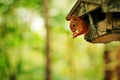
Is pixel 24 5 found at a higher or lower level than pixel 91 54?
higher

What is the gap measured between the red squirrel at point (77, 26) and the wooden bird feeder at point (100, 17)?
0.04 metres

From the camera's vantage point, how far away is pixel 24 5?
11.5 m

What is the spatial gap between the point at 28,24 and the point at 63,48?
538 centimetres

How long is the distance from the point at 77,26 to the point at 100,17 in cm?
26

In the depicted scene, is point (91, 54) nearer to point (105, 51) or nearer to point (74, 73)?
point (74, 73)

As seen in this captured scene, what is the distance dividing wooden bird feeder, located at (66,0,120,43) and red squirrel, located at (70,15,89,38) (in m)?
0.04

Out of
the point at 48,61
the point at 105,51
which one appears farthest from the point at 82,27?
the point at 48,61

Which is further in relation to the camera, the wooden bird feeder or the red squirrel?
the red squirrel

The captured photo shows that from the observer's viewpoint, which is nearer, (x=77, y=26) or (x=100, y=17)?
(x=77, y=26)

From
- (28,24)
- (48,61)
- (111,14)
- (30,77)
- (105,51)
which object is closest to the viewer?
(111,14)

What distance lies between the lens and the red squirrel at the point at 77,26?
3.48 meters

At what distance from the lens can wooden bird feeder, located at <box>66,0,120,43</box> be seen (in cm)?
310

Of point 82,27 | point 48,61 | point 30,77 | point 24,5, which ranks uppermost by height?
point 24,5

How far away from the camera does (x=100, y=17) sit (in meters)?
3.63
